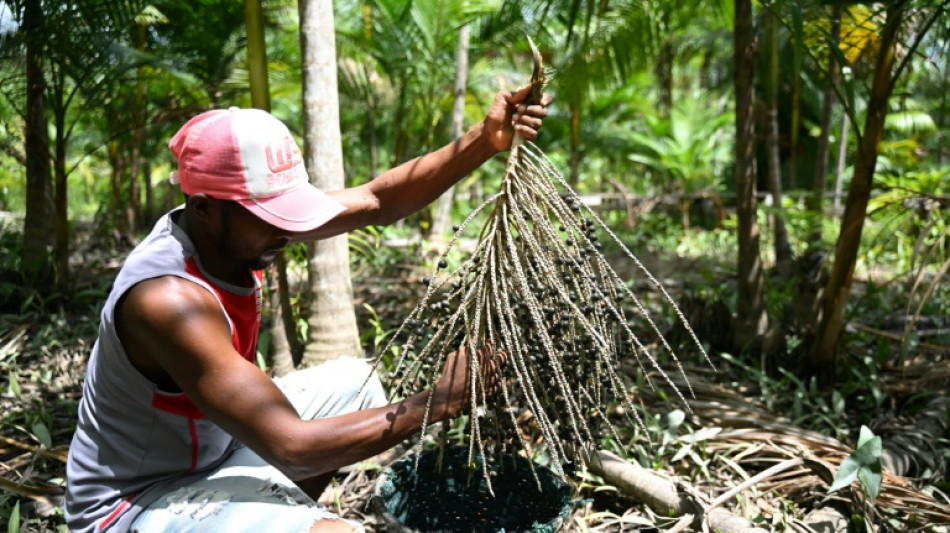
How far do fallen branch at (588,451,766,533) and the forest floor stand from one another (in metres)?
0.03

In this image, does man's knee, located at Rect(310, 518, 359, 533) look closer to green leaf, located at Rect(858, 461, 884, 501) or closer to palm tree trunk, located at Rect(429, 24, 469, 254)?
green leaf, located at Rect(858, 461, 884, 501)

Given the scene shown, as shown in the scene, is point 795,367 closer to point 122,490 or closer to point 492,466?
point 492,466

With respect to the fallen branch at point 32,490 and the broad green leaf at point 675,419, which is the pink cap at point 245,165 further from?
the broad green leaf at point 675,419

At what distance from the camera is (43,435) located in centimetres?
247

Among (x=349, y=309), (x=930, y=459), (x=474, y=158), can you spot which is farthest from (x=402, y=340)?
(x=930, y=459)

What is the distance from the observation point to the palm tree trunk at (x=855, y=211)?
9.32 ft

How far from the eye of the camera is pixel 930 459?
2549mm

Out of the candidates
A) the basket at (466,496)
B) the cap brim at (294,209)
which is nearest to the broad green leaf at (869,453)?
the basket at (466,496)

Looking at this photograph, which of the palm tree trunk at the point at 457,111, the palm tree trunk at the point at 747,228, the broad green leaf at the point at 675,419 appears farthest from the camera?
the palm tree trunk at the point at 457,111

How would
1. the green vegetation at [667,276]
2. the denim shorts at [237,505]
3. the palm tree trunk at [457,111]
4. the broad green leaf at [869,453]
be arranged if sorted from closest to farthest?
the denim shorts at [237,505] < the broad green leaf at [869,453] < the green vegetation at [667,276] < the palm tree trunk at [457,111]

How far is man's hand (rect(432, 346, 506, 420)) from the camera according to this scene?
1653 mm

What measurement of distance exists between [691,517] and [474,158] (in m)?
1.34

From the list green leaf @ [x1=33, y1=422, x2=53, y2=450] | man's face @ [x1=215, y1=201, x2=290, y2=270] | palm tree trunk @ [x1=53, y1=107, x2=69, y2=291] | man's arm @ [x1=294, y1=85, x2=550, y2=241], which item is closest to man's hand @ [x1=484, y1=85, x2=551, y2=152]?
man's arm @ [x1=294, y1=85, x2=550, y2=241]

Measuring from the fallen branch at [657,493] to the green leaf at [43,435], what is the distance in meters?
1.96
